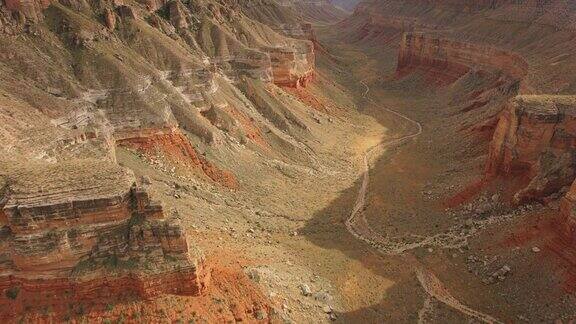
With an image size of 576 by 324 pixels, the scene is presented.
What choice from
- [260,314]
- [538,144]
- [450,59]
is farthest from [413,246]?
[450,59]

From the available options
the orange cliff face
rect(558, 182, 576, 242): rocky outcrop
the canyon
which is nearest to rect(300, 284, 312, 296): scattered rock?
the canyon

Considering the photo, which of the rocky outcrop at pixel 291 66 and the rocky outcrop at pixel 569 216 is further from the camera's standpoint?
the rocky outcrop at pixel 291 66

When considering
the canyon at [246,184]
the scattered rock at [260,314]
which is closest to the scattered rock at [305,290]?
the canyon at [246,184]

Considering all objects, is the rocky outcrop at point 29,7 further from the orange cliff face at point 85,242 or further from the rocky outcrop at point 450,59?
the rocky outcrop at point 450,59

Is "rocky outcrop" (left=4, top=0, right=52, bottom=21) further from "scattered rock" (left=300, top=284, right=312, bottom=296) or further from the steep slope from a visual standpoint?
the steep slope

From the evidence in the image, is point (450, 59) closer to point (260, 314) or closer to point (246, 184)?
point (246, 184)

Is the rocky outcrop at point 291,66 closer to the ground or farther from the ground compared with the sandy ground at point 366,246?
farther from the ground

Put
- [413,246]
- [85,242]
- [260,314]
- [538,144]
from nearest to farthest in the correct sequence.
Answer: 1. [85,242]
2. [260,314]
3. [413,246]
4. [538,144]
